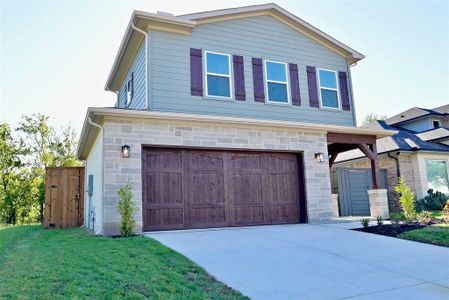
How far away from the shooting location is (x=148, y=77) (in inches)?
356

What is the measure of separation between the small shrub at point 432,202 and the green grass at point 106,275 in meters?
11.9

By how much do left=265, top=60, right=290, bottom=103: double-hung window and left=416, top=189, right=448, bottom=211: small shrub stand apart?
7561mm

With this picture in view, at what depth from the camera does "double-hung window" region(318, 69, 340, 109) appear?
1141cm

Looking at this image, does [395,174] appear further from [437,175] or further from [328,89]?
[328,89]

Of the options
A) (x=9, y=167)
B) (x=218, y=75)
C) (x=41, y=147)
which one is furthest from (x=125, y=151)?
(x=9, y=167)

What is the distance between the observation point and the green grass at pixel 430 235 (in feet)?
21.8

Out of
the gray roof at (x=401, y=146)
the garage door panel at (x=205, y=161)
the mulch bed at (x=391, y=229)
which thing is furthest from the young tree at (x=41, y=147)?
the mulch bed at (x=391, y=229)

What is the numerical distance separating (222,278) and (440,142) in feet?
53.8

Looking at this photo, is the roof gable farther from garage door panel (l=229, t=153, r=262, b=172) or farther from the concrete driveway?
the concrete driveway

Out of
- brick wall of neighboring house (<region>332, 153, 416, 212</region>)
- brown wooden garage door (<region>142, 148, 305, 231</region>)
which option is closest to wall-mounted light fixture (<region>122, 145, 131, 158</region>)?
brown wooden garage door (<region>142, 148, 305, 231</region>)

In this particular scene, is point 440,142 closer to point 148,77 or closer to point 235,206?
point 235,206

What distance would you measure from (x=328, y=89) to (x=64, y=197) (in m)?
9.45

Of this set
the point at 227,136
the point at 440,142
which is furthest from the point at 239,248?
the point at 440,142

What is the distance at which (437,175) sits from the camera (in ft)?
49.4
